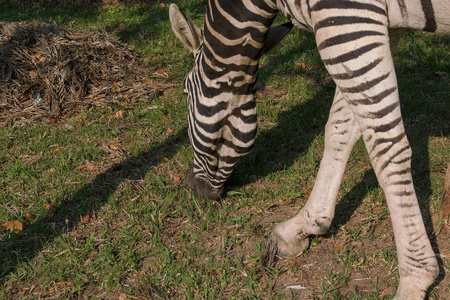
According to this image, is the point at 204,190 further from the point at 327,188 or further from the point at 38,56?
the point at 38,56

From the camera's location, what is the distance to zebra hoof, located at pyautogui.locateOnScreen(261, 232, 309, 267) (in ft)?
11.3

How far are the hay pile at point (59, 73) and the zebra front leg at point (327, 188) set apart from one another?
330cm

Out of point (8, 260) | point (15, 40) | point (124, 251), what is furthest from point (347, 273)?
point (15, 40)

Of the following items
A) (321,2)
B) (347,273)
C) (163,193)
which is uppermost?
(321,2)

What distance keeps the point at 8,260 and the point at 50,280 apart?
1.64ft

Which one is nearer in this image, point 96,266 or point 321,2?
point 321,2

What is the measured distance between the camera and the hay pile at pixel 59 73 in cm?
596

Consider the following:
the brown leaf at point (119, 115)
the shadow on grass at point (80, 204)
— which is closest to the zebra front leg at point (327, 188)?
the shadow on grass at point (80, 204)

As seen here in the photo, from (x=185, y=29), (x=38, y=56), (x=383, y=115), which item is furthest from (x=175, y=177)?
(x=38, y=56)

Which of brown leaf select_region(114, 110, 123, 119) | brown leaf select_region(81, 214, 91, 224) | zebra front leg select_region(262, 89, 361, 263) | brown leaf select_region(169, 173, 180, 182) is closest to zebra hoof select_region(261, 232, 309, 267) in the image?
zebra front leg select_region(262, 89, 361, 263)

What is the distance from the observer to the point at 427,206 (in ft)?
12.7

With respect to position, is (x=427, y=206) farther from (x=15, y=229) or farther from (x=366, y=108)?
(x=15, y=229)

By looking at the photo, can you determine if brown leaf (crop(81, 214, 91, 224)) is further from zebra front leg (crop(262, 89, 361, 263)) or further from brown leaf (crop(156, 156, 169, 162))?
zebra front leg (crop(262, 89, 361, 263))

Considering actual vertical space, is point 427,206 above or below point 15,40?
below
